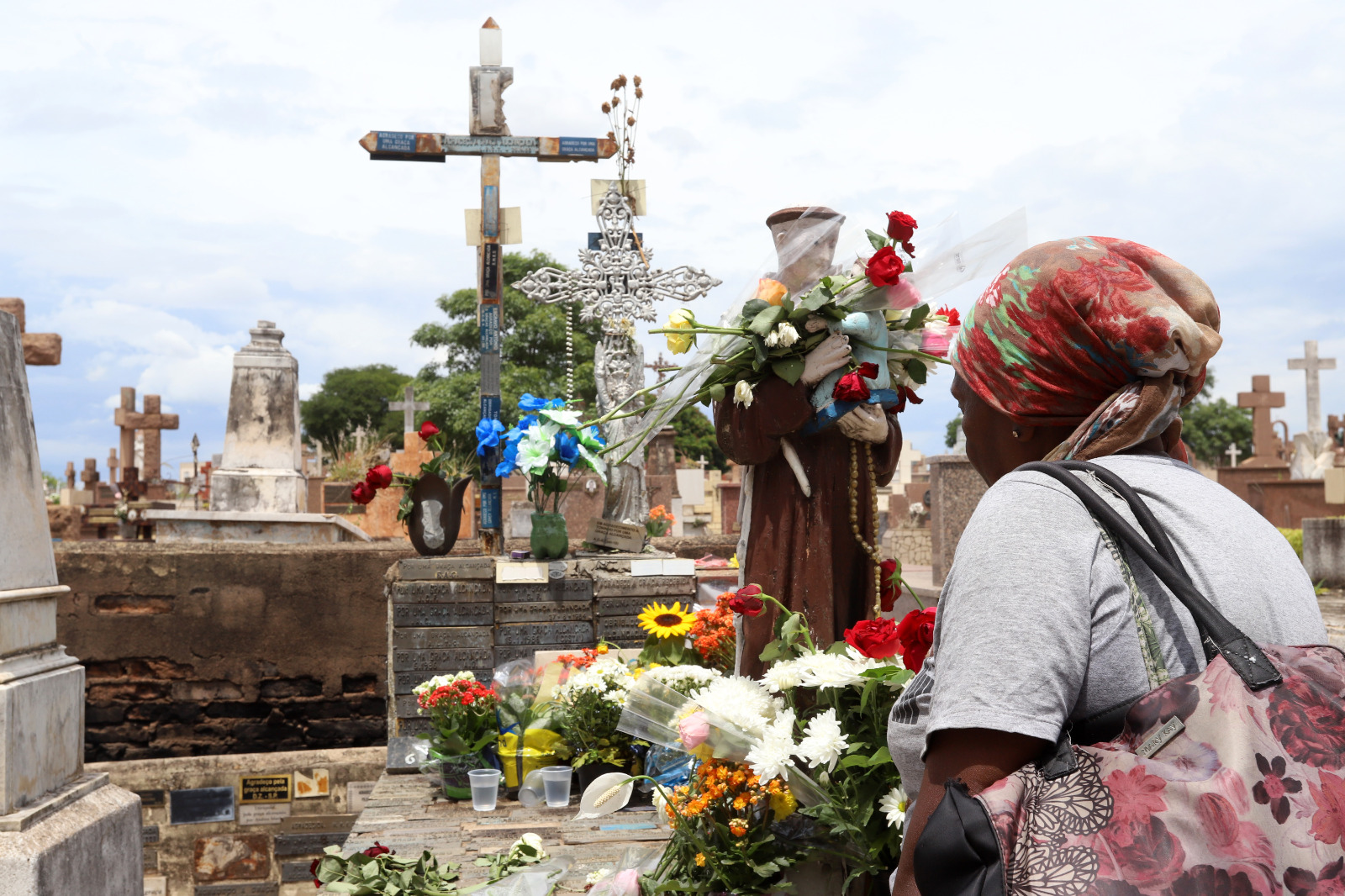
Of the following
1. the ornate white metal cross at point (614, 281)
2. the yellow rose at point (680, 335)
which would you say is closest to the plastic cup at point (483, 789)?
the yellow rose at point (680, 335)

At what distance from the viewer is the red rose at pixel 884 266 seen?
3.34m

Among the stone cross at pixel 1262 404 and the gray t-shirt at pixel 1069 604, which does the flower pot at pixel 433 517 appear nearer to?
the gray t-shirt at pixel 1069 604

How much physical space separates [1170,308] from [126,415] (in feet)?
72.2

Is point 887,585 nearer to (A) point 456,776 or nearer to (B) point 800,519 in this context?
(B) point 800,519

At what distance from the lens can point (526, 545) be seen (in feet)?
31.6

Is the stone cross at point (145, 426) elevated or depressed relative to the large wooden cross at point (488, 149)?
depressed

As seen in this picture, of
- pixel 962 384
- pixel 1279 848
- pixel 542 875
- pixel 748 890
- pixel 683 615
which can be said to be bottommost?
pixel 542 875

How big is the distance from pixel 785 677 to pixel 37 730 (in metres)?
2.62

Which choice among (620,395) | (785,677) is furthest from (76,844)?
(620,395)

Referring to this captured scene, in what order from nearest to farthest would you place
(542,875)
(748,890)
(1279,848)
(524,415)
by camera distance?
(1279,848), (748,890), (542,875), (524,415)

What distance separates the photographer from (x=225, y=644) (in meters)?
7.34

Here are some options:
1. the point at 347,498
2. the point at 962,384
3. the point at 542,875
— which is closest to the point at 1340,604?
the point at 542,875

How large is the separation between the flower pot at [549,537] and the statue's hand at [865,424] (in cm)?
283

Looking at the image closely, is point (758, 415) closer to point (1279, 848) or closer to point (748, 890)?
point (748, 890)
